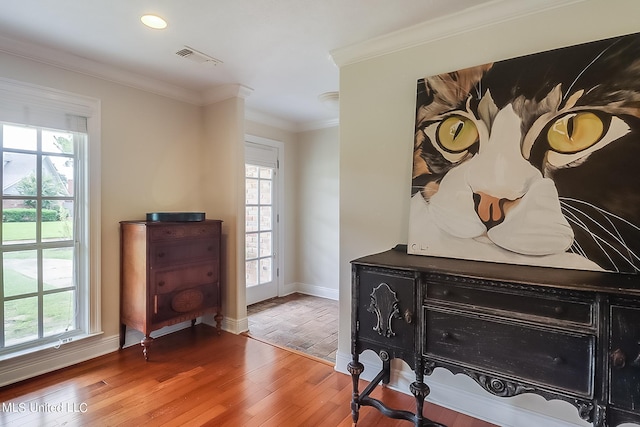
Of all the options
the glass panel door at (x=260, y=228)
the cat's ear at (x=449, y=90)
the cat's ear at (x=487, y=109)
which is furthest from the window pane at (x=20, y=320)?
the cat's ear at (x=487, y=109)

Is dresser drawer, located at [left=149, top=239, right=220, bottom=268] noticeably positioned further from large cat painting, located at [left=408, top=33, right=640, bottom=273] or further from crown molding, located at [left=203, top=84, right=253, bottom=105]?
large cat painting, located at [left=408, top=33, right=640, bottom=273]

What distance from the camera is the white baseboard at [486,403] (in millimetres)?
1712

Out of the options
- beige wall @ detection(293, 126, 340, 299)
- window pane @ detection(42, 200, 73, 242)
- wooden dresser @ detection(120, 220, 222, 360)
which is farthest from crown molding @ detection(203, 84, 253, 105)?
window pane @ detection(42, 200, 73, 242)

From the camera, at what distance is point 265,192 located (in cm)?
428

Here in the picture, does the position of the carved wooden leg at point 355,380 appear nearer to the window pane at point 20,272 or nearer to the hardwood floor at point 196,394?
the hardwood floor at point 196,394

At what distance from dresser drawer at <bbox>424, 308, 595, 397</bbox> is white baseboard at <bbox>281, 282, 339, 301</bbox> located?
2.77 m

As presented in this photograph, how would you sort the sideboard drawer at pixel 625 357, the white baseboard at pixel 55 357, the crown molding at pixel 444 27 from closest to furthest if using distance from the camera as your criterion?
the sideboard drawer at pixel 625 357, the crown molding at pixel 444 27, the white baseboard at pixel 55 357

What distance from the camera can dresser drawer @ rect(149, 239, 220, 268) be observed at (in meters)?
2.61

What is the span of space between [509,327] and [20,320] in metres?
3.08

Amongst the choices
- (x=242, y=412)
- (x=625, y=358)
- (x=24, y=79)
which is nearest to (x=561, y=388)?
(x=625, y=358)

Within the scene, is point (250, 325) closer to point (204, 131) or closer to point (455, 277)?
point (204, 131)

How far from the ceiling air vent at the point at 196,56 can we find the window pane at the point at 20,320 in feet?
6.80

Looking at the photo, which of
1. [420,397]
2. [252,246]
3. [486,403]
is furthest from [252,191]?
[486,403]

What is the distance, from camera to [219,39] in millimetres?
2207
